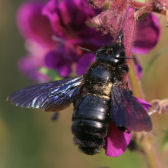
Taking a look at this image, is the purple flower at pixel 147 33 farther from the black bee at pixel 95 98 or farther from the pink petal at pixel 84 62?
the black bee at pixel 95 98

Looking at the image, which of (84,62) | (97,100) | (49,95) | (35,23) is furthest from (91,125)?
(35,23)

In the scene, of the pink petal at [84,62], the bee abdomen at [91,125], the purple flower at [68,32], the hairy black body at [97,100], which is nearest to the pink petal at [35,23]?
the purple flower at [68,32]

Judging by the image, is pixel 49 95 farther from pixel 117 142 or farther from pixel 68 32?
pixel 68 32

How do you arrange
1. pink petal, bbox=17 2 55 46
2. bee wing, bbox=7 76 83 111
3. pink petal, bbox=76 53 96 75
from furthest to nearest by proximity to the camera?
pink petal, bbox=17 2 55 46, pink petal, bbox=76 53 96 75, bee wing, bbox=7 76 83 111

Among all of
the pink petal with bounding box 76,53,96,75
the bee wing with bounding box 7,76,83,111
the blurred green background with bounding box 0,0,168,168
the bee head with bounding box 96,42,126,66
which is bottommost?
the blurred green background with bounding box 0,0,168,168

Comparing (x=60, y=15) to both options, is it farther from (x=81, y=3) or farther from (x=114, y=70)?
(x=114, y=70)

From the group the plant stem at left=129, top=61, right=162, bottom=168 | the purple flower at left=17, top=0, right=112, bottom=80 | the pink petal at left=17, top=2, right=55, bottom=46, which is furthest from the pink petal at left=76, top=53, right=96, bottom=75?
the pink petal at left=17, top=2, right=55, bottom=46

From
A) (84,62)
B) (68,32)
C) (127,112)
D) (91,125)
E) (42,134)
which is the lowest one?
(42,134)

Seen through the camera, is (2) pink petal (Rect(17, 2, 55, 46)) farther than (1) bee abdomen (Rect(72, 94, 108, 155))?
Yes

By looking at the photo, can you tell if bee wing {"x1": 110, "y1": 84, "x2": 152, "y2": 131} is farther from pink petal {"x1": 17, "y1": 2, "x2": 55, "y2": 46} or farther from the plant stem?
pink petal {"x1": 17, "y1": 2, "x2": 55, "y2": 46}

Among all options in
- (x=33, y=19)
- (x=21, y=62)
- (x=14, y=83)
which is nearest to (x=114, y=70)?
(x=33, y=19)
